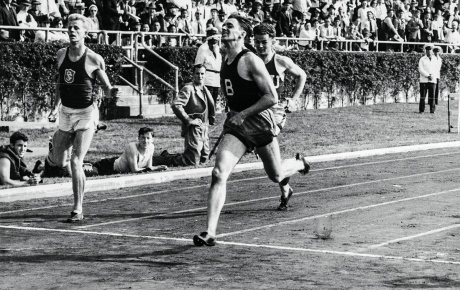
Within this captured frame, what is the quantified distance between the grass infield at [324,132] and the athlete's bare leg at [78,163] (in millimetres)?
3332

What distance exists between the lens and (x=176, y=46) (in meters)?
26.7

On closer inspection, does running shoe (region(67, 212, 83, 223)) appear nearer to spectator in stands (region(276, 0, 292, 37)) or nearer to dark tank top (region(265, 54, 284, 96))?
dark tank top (region(265, 54, 284, 96))

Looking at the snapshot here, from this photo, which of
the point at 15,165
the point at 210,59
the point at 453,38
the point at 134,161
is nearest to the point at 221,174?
the point at 15,165

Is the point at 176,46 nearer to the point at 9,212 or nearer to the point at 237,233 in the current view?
the point at 9,212

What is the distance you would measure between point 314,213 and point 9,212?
3.33 metres

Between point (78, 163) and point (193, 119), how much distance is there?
248 inches

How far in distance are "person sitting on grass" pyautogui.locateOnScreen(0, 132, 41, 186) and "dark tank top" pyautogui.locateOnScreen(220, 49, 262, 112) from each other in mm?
4748

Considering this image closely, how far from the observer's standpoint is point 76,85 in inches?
458

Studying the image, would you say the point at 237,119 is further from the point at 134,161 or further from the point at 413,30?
the point at 413,30

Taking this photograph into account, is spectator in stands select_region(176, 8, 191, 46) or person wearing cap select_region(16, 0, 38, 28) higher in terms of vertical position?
person wearing cap select_region(16, 0, 38, 28)

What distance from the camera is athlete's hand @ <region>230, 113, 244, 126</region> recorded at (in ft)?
32.8

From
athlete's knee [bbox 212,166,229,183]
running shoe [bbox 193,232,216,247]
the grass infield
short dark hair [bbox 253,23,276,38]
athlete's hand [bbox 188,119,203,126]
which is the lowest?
the grass infield

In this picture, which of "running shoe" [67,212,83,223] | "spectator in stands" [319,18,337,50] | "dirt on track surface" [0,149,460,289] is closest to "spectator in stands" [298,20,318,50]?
"spectator in stands" [319,18,337,50]

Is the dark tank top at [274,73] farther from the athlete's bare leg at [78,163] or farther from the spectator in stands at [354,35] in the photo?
the spectator in stands at [354,35]
